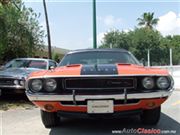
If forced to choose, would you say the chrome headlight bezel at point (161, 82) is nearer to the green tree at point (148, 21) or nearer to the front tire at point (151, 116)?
the front tire at point (151, 116)

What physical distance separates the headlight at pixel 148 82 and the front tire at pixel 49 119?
1725 millimetres

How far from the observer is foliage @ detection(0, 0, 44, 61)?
699 inches

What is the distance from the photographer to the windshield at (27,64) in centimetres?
1195

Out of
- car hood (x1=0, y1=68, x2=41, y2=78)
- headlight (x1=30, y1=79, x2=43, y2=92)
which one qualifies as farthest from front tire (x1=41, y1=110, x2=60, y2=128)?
car hood (x1=0, y1=68, x2=41, y2=78)

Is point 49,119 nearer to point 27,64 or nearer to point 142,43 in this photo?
point 27,64

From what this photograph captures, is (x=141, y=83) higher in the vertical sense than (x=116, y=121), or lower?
higher

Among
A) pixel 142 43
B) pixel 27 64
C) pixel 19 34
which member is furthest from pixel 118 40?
pixel 27 64

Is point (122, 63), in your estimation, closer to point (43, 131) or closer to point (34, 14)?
point (43, 131)

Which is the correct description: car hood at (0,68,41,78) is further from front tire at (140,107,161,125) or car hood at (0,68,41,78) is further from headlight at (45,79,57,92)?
front tire at (140,107,161,125)

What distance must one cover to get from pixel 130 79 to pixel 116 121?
1.60m

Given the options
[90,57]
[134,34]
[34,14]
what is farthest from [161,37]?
[90,57]

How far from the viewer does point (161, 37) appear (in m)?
65.9

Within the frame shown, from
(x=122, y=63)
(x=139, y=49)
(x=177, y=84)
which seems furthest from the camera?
(x=139, y=49)

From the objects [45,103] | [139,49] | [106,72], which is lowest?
[139,49]
